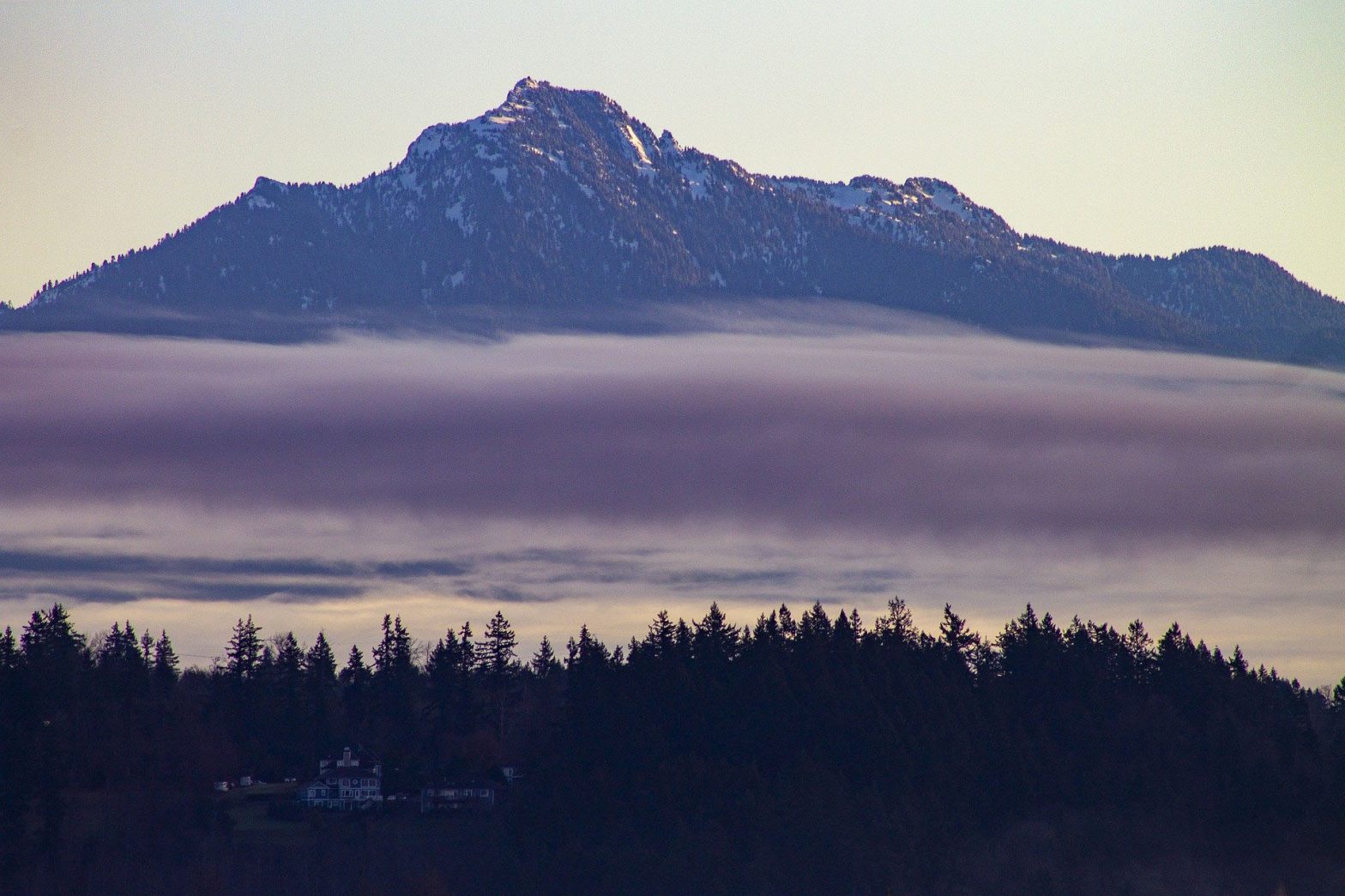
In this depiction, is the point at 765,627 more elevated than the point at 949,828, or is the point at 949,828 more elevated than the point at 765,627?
the point at 765,627

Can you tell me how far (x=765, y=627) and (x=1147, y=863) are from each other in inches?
1307

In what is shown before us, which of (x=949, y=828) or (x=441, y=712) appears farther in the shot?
(x=441, y=712)

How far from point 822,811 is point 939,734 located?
12.2 metres

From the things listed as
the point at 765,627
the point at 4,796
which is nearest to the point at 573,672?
the point at 765,627

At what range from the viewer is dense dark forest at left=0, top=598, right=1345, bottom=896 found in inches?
5108

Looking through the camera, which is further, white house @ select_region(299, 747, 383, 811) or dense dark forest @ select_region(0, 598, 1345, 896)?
white house @ select_region(299, 747, 383, 811)

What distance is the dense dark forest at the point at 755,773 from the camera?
129750 millimetres

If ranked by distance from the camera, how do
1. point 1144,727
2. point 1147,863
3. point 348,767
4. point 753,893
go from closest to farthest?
point 753,893 < point 1147,863 < point 1144,727 < point 348,767

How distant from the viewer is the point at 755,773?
5182 inches

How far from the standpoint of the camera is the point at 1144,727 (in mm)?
143250

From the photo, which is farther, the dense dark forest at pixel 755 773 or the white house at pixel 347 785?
the white house at pixel 347 785

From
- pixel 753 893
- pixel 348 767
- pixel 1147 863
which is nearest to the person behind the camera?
pixel 753 893

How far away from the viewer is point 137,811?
148 metres

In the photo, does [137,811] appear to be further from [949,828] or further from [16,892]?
[949,828]
